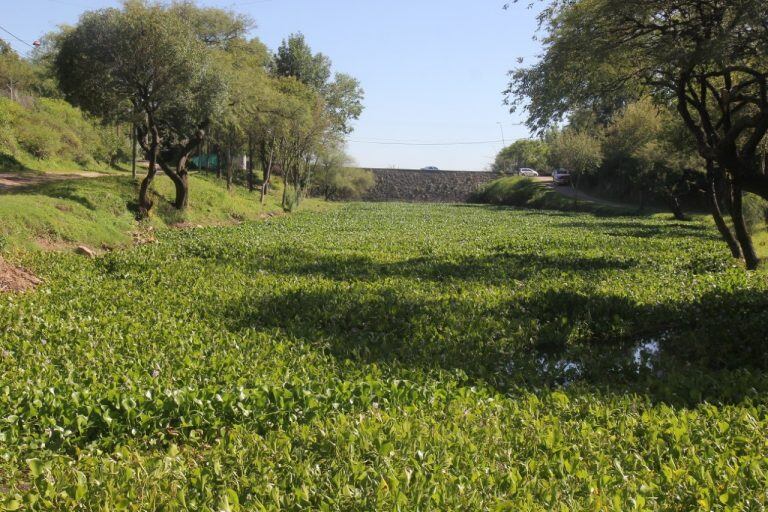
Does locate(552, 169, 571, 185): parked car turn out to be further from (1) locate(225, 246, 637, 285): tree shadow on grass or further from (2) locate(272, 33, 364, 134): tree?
(1) locate(225, 246, 637, 285): tree shadow on grass

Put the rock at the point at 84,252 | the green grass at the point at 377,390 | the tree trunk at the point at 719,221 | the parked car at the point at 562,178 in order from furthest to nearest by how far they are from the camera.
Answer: the parked car at the point at 562,178 < the tree trunk at the point at 719,221 < the rock at the point at 84,252 < the green grass at the point at 377,390

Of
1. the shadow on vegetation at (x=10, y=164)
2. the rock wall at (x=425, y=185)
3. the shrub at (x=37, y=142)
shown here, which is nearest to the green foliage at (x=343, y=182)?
the rock wall at (x=425, y=185)

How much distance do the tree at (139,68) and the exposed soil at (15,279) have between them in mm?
10982

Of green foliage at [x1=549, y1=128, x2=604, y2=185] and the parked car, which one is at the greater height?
green foliage at [x1=549, y1=128, x2=604, y2=185]

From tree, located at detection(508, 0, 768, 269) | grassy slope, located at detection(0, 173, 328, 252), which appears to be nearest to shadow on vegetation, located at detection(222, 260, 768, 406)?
tree, located at detection(508, 0, 768, 269)

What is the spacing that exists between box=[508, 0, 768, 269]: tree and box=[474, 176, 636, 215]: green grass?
29987 mm

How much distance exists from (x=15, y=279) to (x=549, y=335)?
945cm

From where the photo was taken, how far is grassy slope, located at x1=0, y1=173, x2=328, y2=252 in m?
15.9

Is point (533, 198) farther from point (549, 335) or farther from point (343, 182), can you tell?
point (549, 335)

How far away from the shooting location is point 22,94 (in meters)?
51.8

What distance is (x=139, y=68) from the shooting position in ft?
70.4

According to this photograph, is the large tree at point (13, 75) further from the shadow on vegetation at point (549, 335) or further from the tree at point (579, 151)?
the shadow on vegetation at point (549, 335)

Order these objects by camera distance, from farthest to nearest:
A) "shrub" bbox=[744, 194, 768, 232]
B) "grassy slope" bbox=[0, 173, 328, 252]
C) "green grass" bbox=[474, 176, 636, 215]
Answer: "green grass" bbox=[474, 176, 636, 215]
"shrub" bbox=[744, 194, 768, 232]
"grassy slope" bbox=[0, 173, 328, 252]

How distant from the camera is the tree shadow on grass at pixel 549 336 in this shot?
301 inches
